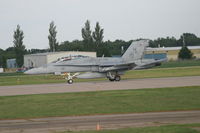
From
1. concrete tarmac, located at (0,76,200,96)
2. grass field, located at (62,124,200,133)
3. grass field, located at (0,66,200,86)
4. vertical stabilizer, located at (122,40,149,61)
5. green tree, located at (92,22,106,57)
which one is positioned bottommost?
grass field, located at (0,66,200,86)

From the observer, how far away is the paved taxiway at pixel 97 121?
44.6 feet

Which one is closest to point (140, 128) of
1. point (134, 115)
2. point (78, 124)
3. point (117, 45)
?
point (78, 124)

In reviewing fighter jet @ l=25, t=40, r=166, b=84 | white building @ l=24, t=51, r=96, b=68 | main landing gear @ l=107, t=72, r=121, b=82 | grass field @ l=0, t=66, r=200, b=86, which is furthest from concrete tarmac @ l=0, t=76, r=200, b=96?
white building @ l=24, t=51, r=96, b=68

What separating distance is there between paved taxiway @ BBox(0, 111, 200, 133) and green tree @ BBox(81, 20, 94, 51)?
257 feet

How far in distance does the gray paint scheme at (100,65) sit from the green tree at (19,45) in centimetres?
6125

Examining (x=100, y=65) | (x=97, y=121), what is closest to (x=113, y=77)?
(x=100, y=65)

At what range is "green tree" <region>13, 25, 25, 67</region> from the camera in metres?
98.3

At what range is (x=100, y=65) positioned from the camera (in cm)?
3931

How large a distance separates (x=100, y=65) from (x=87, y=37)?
6008 cm

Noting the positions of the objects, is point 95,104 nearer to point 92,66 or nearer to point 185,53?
point 92,66

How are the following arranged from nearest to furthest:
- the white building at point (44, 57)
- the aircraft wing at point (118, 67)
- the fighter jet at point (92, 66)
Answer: the fighter jet at point (92, 66) → the aircraft wing at point (118, 67) → the white building at point (44, 57)

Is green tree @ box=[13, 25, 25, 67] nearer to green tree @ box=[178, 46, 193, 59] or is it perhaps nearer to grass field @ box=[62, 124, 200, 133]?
green tree @ box=[178, 46, 193, 59]

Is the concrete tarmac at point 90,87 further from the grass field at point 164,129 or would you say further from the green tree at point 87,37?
the green tree at point 87,37

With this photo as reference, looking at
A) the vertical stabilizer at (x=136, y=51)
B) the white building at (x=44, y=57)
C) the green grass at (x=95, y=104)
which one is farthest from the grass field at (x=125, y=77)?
the green grass at (x=95, y=104)
